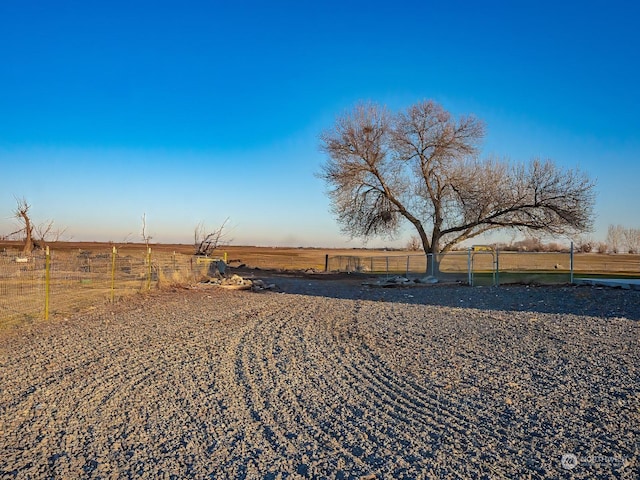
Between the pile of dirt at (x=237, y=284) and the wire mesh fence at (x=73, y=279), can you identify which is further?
the pile of dirt at (x=237, y=284)

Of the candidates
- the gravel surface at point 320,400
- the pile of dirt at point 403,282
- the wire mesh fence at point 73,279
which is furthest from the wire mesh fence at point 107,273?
the gravel surface at point 320,400

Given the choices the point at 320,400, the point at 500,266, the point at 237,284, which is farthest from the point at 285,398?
the point at 500,266

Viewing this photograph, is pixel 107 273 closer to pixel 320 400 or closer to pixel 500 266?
pixel 320 400

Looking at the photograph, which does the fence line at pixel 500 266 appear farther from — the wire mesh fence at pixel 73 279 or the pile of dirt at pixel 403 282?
the wire mesh fence at pixel 73 279

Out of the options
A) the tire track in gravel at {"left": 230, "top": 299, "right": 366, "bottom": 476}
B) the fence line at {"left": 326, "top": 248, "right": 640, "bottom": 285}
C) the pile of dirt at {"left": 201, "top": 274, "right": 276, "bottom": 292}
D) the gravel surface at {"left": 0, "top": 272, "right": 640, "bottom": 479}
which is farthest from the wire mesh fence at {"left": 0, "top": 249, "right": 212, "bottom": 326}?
the fence line at {"left": 326, "top": 248, "right": 640, "bottom": 285}

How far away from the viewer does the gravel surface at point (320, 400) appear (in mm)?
3943

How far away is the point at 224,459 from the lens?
4.02 m

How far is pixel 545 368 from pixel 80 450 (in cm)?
578

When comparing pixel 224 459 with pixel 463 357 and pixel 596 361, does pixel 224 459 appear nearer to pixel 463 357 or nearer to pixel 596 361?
pixel 463 357

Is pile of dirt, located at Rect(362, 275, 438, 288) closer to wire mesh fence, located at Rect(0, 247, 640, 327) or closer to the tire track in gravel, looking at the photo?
wire mesh fence, located at Rect(0, 247, 640, 327)

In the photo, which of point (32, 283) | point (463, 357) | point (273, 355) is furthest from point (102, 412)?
point (32, 283)

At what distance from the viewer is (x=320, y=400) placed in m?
5.58

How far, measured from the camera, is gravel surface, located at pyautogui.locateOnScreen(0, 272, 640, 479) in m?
3.94

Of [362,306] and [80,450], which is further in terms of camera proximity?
[362,306]
